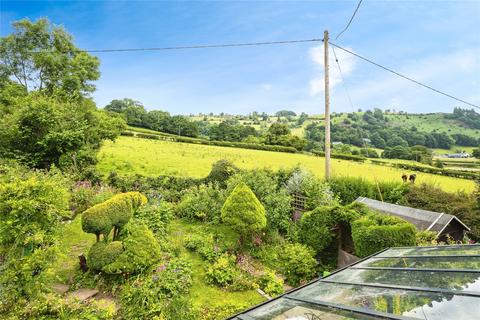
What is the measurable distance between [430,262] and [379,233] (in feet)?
11.8

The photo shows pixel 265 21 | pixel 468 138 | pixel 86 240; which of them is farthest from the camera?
pixel 468 138

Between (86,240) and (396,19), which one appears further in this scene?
(396,19)

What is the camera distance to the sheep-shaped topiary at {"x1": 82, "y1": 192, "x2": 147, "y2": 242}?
7.03m

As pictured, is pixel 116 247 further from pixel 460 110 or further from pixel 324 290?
pixel 460 110

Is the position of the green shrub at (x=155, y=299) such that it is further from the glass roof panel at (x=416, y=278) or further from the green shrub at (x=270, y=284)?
the glass roof panel at (x=416, y=278)

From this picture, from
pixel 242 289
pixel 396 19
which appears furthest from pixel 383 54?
pixel 242 289

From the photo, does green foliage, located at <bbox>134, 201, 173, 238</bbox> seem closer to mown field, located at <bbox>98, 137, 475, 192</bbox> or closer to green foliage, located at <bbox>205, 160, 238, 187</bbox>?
green foliage, located at <bbox>205, 160, 238, 187</bbox>


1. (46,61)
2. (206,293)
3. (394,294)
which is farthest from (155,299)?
(46,61)

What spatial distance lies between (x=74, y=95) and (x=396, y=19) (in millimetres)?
19652

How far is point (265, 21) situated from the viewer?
11.8 metres

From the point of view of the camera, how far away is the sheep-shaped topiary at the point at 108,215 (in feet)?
23.1

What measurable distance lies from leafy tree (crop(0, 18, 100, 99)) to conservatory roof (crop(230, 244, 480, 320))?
20.8m

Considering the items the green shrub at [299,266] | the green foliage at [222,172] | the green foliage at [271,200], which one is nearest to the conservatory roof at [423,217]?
the green foliage at [271,200]

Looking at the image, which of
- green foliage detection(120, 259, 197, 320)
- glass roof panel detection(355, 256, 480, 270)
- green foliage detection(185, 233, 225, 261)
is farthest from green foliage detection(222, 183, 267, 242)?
glass roof panel detection(355, 256, 480, 270)
